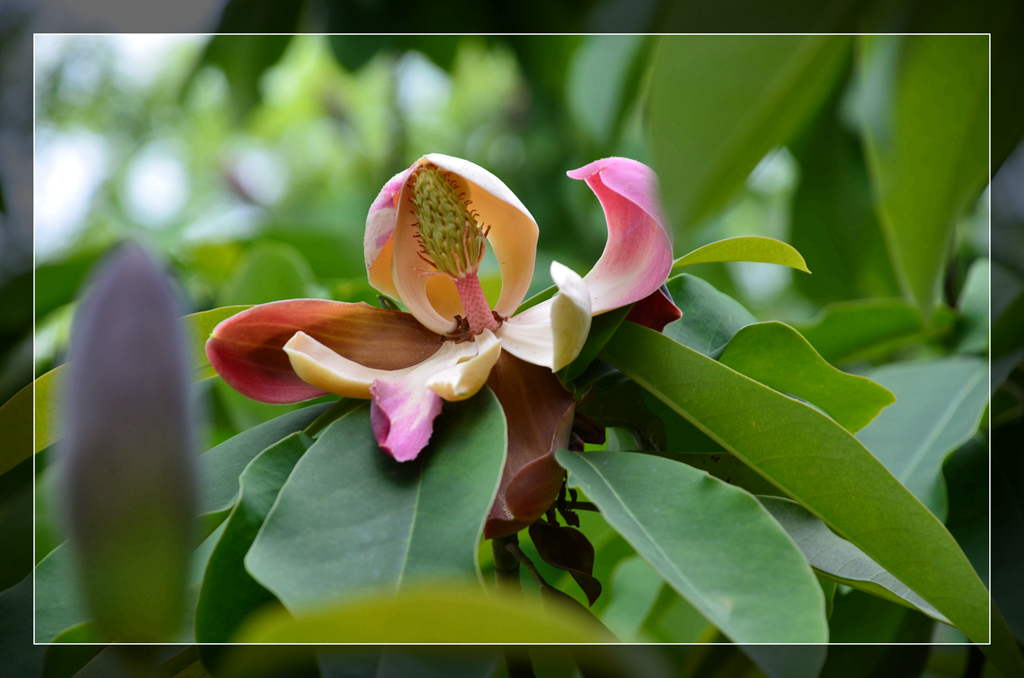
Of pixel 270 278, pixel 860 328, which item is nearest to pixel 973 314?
pixel 860 328

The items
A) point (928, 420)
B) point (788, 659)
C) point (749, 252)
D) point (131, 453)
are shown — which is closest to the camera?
point (131, 453)

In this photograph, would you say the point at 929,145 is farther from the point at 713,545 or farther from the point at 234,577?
the point at 234,577

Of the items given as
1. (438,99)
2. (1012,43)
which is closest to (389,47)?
(438,99)

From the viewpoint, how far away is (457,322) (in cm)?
36

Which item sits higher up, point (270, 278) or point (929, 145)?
point (929, 145)

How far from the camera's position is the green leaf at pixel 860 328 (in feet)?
1.97

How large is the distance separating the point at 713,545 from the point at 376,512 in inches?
4.8

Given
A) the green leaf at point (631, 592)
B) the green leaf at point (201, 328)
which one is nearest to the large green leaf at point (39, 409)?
the green leaf at point (201, 328)

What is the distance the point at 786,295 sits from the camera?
2.98 feet

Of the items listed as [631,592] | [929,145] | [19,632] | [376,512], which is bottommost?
[631,592]

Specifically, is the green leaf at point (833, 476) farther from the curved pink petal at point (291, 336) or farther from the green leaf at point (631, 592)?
the green leaf at point (631, 592)

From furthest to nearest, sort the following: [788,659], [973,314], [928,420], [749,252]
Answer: [973,314], [928,420], [749,252], [788,659]

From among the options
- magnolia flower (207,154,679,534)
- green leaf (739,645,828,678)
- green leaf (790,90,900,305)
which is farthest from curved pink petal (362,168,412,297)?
green leaf (790,90,900,305)

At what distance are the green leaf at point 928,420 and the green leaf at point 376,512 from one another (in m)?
0.29
